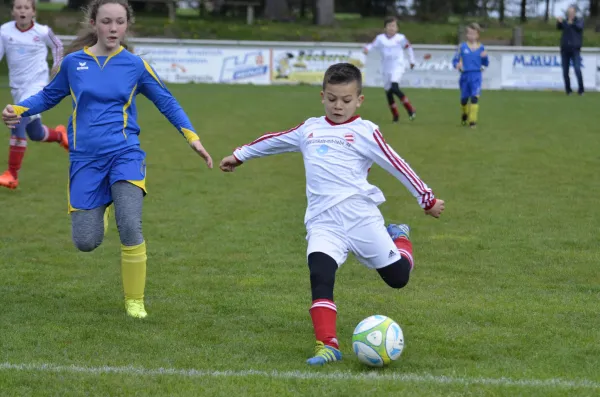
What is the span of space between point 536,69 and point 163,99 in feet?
81.9

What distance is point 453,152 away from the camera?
14492 mm

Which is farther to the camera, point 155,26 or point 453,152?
point 155,26

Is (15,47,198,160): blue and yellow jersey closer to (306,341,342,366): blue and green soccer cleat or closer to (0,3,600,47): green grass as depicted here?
(306,341,342,366): blue and green soccer cleat

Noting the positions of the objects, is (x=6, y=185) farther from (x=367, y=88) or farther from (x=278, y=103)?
(x=367, y=88)

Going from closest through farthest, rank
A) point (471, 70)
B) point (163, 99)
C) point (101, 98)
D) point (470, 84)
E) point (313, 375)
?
1. point (313, 375)
2. point (101, 98)
3. point (163, 99)
4. point (470, 84)
5. point (471, 70)

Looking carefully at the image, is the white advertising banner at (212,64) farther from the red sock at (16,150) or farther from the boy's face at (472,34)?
the red sock at (16,150)

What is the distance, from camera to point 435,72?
98.1ft

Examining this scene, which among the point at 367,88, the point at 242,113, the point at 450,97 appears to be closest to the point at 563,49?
the point at 450,97

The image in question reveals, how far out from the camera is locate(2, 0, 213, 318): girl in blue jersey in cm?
592

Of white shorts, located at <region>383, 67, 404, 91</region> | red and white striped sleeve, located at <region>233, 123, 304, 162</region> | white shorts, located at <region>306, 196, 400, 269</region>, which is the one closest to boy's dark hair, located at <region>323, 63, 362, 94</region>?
red and white striped sleeve, located at <region>233, 123, 304, 162</region>

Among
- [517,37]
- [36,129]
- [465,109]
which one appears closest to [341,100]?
Answer: [36,129]

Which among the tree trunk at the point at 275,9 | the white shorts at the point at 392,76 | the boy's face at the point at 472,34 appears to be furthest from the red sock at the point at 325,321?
the tree trunk at the point at 275,9

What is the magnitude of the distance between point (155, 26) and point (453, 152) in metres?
27.1

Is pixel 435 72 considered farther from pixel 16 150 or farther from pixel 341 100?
pixel 341 100
